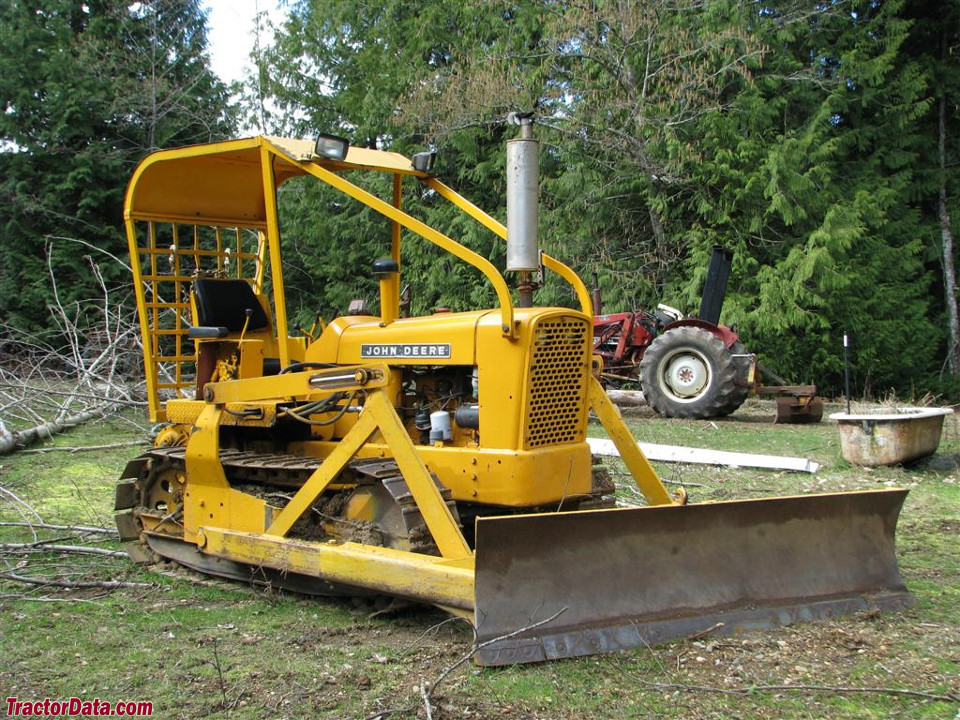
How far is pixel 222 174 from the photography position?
6.28 metres

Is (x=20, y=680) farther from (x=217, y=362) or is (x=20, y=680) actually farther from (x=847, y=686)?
(x=847, y=686)

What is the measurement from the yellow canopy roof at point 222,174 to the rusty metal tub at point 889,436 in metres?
5.00

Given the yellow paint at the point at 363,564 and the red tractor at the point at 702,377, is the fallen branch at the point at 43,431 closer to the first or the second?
the yellow paint at the point at 363,564

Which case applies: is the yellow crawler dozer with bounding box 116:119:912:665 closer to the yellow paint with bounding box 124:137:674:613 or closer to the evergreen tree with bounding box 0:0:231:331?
the yellow paint with bounding box 124:137:674:613

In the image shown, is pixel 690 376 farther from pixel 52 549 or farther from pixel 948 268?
pixel 948 268

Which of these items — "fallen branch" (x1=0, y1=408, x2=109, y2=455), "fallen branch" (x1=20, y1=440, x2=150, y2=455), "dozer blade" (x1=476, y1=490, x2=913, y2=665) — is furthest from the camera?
"fallen branch" (x1=20, y1=440, x2=150, y2=455)

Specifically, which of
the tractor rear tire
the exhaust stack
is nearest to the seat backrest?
the exhaust stack

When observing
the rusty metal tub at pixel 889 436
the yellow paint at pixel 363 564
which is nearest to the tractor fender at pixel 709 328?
the rusty metal tub at pixel 889 436

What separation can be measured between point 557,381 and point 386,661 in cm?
176

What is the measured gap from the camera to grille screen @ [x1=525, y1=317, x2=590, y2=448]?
5.02m

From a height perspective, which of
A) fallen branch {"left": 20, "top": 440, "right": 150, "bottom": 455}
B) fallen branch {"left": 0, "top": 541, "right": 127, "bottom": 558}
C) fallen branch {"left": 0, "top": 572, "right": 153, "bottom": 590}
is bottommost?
fallen branch {"left": 0, "top": 572, "right": 153, "bottom": 590}

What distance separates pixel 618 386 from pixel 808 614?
416 inches

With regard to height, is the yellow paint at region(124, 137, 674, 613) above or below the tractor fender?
below

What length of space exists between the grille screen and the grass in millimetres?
1149
